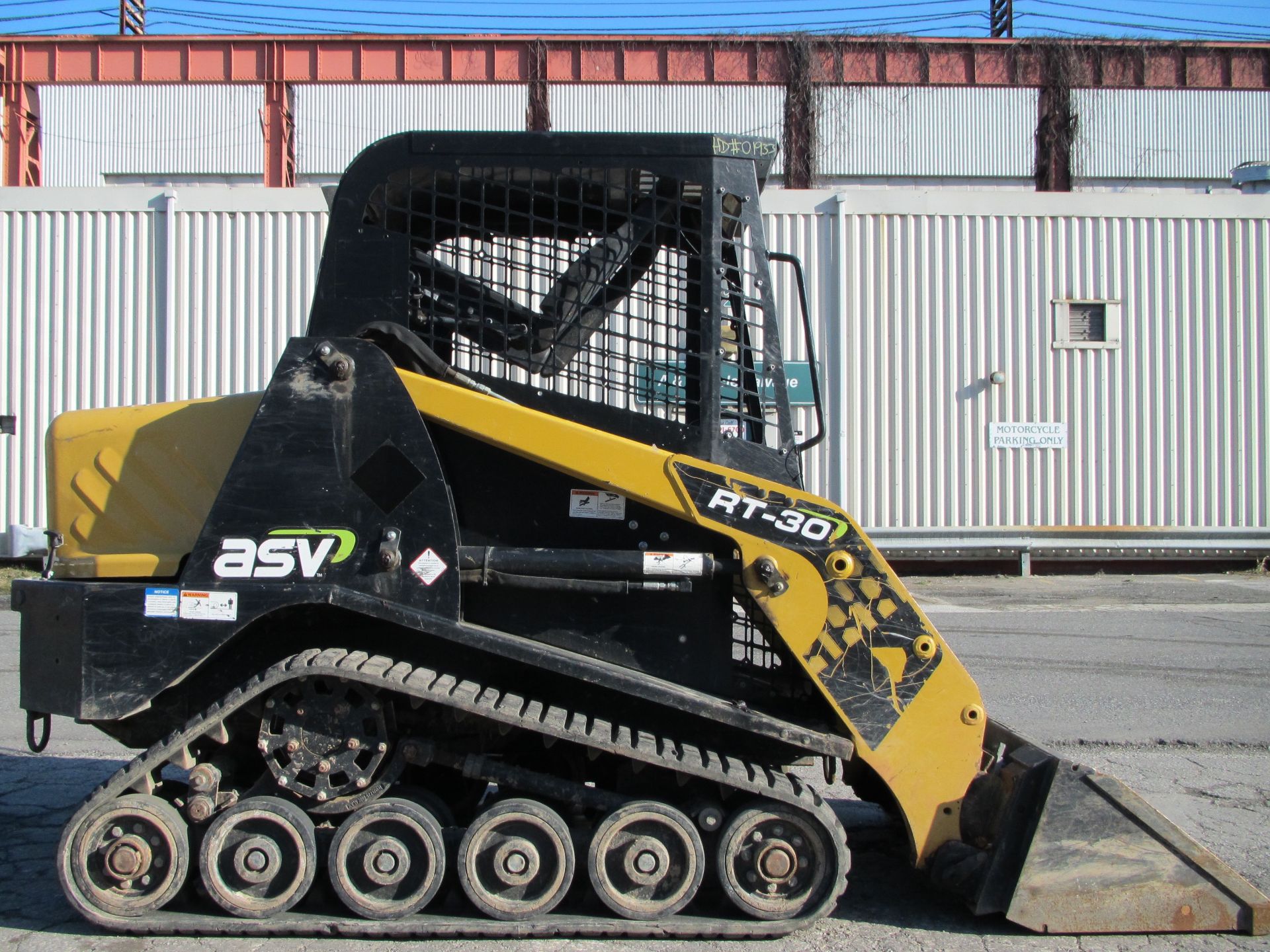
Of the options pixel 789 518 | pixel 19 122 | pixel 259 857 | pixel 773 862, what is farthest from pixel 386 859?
pixel 19 122

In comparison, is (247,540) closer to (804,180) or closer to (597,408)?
(597,408)

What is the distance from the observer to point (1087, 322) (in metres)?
14.2

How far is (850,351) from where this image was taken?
14.1 metres

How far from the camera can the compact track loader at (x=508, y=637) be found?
11.4ft

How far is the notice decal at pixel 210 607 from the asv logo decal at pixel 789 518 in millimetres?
1637

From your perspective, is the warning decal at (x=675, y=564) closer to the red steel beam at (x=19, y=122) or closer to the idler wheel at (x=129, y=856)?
the idler wheel at (x=129, y=856)

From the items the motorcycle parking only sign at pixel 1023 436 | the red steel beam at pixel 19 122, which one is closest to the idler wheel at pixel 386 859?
the motorcycle parking only sign at pixel 1023 436

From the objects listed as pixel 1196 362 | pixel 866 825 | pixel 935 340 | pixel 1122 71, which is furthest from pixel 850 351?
pixel 1122 71

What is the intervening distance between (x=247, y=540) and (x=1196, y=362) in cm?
1377

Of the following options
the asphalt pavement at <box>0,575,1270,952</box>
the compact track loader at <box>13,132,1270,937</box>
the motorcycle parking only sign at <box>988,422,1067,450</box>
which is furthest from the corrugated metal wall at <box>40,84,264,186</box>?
the compact track loader at <box>13,132,1270,937</box>

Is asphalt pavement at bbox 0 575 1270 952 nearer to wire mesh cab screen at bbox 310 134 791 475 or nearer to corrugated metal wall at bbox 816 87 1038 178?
wire mesh cab screen at bbox 310 134 791 475

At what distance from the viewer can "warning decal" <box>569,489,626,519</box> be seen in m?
3.71

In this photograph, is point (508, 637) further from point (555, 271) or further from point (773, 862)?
point (555, 271)

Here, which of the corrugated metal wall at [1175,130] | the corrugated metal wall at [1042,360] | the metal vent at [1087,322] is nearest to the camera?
the corrugated metal wall at [1042,360]
